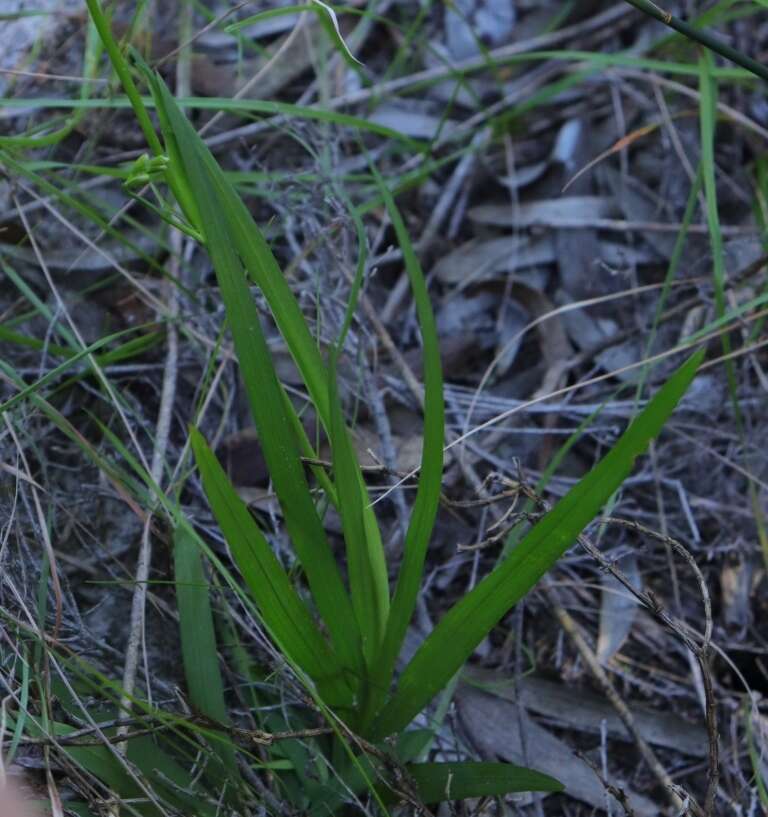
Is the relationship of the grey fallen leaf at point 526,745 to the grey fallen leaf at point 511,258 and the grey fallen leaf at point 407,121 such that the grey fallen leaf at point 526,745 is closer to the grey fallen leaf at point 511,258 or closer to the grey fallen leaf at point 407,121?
the grey fallen leaf at point 511,258

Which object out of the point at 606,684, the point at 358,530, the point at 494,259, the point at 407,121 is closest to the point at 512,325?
the point at 494,259

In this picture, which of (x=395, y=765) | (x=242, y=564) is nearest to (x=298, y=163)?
(x=242, y=564)

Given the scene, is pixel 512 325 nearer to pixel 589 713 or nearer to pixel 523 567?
pixel 589 713

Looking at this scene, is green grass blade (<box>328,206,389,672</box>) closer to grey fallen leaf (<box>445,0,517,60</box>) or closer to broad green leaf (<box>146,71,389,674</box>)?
broad green leaf (<box>146,71,389,674</box>)

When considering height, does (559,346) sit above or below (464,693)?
above

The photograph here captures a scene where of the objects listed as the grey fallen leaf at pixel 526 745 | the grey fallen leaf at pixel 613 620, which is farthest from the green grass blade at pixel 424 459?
the grey fallen leaf at pixel 613 620

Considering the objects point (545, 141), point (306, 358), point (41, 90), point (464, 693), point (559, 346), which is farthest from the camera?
point (545, 141)

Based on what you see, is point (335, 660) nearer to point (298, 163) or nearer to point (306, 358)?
point (306, 358)

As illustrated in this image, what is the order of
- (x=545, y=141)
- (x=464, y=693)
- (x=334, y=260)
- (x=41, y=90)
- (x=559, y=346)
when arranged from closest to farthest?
(x=464, y=693), (x=334, y=260), (x=559, y=346), (x=41, y=90), (x=545, y=141)
